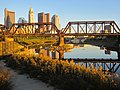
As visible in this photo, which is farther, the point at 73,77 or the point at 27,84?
the point at 27,84

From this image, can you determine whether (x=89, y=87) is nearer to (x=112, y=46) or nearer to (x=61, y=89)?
(x=61, y=89)

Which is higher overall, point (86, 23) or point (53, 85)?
point (86, 23)

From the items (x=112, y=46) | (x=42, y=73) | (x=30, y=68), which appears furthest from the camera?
(x=112, y=46)

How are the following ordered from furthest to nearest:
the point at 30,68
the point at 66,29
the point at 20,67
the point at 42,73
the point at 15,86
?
the point at 66,29, the point at 20,67, the point at 30,68, the point at 42,73, the point at 15,86

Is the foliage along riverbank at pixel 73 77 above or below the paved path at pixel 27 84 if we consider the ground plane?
above

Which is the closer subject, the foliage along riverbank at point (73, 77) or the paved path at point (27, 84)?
the foliage along riverbank at point (73, 77)

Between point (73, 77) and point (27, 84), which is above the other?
point (73, 77)

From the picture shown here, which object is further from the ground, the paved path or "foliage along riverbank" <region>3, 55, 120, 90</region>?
"foliage along riverbank" <region>3, 55, 120, 90</region>

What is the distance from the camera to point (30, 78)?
669 inches

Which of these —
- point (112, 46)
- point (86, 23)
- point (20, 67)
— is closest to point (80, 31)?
point (86, 23)

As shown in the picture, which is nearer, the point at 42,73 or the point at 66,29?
the point at 42,73

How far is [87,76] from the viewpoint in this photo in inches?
493

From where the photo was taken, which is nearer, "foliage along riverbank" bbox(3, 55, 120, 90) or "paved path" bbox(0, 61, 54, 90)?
"foliage along riverbank" bbox(3, 55, 120, 90)

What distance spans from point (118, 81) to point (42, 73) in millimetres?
6462
